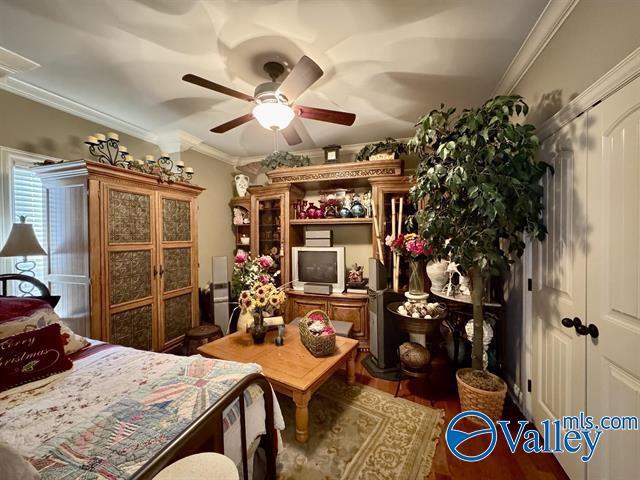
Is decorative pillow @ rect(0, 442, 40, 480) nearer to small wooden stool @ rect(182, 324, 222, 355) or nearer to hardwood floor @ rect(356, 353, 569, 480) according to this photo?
hardwood floor @ rect(356, 353, 569, 480)

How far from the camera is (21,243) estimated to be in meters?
1.82

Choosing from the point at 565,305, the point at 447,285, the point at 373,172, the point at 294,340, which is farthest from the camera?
the point at 373,172

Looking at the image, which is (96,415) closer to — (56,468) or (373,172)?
(56,468)

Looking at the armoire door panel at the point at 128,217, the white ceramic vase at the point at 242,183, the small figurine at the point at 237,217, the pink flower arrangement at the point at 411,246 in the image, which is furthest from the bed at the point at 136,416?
the white ceramic vase at the point at 242,183

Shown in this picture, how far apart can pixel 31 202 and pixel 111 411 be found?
2.25 m

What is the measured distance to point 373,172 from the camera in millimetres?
3107

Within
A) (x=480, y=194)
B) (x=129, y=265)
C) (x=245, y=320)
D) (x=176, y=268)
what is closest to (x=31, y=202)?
(x=129, y=265)

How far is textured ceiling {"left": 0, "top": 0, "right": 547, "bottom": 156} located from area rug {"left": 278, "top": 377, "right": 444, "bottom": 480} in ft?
8.57

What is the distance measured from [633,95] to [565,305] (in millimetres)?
1060

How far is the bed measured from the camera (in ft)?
2.78

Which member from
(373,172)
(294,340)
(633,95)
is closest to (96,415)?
(294,340)

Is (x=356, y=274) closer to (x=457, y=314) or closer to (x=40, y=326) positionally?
(x=457, y=314)

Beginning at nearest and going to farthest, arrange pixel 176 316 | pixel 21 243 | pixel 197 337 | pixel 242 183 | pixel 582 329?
pixel 582 329 < pixel 21 243 < pixel 197 337 < pixel 176 316 < pixel 242 183

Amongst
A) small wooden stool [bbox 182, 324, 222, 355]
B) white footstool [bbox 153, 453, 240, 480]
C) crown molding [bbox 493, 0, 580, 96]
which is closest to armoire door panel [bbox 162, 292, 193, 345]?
small wooden stool [bbox 182, 324, 222, 355]
